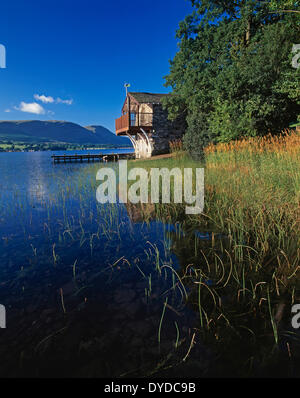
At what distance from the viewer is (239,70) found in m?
12.2

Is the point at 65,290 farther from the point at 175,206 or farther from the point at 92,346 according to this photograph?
the point at 175,206

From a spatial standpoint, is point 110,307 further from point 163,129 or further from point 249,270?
point 163,129

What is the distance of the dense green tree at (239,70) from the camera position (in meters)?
11.5

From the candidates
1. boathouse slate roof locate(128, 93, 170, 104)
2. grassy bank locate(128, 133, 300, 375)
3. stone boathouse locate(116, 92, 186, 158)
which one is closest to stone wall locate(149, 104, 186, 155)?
stone boathouse locate(116, 92, 186, 158)

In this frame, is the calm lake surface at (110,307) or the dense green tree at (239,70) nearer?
the calm lake surface at (110,307)

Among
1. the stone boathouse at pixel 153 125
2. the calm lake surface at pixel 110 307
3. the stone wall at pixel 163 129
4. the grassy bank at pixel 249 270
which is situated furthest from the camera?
the stone wall at pixel 163 129

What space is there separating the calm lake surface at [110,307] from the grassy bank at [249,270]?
0.04 metres

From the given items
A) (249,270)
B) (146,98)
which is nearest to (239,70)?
(249,270)

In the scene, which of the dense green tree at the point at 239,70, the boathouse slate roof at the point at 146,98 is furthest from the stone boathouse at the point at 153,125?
the dense green tree at the point at 239,70

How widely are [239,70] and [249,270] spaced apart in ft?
43.3

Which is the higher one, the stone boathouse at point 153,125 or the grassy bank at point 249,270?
the stone boathouse at point 153,125

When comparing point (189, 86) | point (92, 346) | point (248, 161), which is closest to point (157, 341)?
point (92, 346)

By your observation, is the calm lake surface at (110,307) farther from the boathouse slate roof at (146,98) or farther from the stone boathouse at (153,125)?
the boathouse slate roof at (146,98)

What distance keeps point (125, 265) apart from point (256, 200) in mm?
3930
